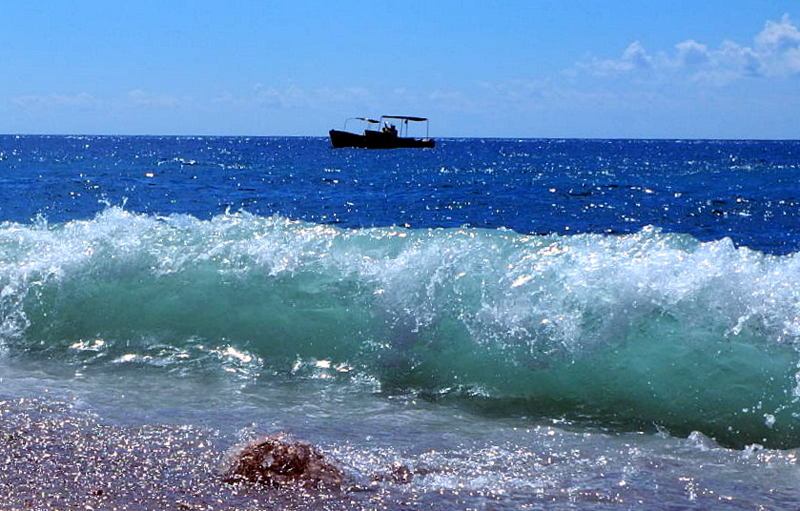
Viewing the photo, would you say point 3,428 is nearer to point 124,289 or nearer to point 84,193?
point 124,289

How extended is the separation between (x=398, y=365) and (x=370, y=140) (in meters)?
78.5

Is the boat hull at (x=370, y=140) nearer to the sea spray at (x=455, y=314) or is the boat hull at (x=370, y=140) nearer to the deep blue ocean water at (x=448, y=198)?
the deep blue ocean water at (x=448, y=198)

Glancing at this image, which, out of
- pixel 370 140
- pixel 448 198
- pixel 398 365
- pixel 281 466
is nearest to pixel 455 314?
pixel 398 365

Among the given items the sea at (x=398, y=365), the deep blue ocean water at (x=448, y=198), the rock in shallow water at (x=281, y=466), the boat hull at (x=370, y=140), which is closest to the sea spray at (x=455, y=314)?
the sea at (x=398, y=365)

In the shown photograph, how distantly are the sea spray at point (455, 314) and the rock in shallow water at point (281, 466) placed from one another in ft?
6.15

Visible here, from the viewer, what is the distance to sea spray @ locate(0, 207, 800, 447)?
20.0 ft

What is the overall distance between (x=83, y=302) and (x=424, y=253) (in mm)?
3052

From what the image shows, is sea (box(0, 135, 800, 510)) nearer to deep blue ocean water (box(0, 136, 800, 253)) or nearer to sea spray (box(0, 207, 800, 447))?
sea spray (box(0, 207, 800, 447))

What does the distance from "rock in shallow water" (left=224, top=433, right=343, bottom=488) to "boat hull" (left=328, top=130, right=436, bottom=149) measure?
260ft

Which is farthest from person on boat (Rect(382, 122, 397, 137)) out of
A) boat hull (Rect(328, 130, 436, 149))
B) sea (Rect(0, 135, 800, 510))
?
sea (Rect(0, 135, 800, 510))

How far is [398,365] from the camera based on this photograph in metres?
6.70

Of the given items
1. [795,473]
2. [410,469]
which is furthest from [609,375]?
[410,469]

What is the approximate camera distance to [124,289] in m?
8.32

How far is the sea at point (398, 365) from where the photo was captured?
434 cm
